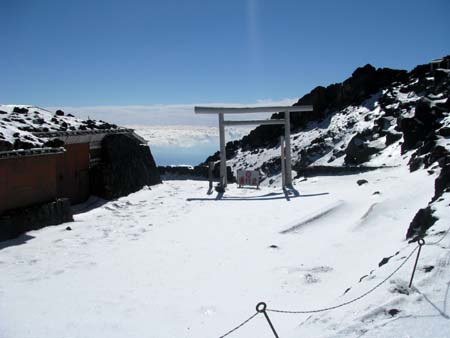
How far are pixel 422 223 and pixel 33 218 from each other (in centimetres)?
965

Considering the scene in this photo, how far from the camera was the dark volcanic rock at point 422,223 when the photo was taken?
24.6ft

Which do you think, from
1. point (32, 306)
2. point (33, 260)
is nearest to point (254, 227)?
point (33, 260)

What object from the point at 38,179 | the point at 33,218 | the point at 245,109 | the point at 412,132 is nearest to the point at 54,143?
the point at 38,179

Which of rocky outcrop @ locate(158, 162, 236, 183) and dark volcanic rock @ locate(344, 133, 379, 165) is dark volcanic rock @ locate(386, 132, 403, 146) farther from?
rocky outcrop @ locate(158, 162, 236, 183)

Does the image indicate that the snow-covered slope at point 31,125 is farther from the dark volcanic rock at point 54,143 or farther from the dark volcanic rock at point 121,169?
the dark volcanic rock at point 121,169

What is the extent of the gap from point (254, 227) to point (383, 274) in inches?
254

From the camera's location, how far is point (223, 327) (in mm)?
6484

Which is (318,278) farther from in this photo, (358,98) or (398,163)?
A: (358,98)

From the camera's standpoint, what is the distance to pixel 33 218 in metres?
11.7

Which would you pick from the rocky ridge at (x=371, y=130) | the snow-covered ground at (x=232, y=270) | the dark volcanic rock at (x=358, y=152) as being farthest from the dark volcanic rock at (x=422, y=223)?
the dark volcanic rock at (x=358, y=152)

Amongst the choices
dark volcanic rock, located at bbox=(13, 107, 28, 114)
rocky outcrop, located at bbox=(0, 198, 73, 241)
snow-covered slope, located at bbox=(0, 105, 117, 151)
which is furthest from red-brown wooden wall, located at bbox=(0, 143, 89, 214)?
dark volcanic rock, located at bbox=(13, 107, 28, 114)

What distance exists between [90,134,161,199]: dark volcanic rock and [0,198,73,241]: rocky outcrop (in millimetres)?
3658

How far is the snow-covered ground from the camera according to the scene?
17.5 feet

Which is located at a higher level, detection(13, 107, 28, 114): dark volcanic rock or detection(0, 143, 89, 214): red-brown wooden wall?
detection(13, 107, 28, 114): dark volcanic rock
